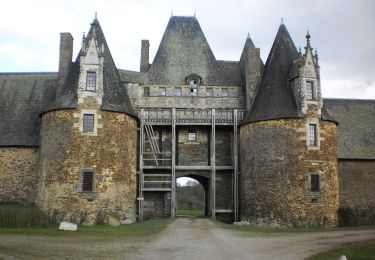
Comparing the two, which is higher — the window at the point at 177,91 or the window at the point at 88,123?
the window at the point at 177,91

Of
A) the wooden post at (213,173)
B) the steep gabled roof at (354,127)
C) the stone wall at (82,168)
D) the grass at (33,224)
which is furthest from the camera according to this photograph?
the steep gabled roof at (354,127)

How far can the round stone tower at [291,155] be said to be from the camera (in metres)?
28.8

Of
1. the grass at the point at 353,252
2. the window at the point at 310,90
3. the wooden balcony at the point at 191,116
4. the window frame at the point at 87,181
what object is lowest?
the grass at the point at 353,252

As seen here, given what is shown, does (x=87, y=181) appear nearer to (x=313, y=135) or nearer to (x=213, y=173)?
(x=213, y=173)

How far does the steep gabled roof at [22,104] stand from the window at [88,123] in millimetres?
4354

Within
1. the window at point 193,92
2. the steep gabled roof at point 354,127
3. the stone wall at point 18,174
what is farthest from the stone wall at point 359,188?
the stone wall at point 18,174

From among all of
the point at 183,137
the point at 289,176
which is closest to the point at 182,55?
the point at 183,137

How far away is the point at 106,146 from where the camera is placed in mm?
28781

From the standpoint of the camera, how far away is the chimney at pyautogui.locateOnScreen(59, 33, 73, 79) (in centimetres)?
3212

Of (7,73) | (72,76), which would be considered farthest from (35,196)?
(7,73)

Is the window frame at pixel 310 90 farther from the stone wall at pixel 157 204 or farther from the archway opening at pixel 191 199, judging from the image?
the archway opening at pixel 191 199

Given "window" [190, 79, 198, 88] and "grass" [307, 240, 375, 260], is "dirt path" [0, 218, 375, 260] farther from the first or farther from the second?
"window" [190, 79, 198, 88]

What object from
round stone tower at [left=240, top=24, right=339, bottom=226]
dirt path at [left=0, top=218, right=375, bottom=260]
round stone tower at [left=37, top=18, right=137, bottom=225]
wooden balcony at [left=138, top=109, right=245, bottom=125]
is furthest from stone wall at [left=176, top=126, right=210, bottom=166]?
dirt path at [left=0, top=218, right=375, bottom=260]

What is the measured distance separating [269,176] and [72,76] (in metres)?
13.4
